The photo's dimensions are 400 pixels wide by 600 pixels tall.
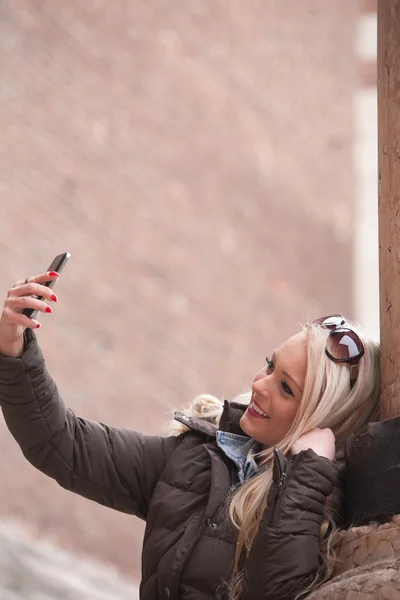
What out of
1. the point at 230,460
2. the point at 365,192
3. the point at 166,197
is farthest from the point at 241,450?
the point at 365,192

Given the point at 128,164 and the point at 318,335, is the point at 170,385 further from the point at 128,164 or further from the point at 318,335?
the point at 318,335

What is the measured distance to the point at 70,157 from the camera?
4727mm

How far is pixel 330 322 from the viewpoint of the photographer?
188 cm

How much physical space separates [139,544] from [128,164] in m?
2.02

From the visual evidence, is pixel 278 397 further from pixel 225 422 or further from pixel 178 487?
pixel 178 487

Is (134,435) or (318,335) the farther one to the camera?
(134,435)

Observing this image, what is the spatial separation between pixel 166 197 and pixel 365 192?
1.23 m

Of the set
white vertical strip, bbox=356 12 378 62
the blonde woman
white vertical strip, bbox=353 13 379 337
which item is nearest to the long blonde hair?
the blonde woman

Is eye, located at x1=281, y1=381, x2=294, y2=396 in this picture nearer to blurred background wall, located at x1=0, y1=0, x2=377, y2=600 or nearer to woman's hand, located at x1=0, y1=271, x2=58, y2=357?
woman's hand, located at x1=0, y1=271, x2=58, y2=357

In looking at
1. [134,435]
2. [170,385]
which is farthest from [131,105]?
[134,435]

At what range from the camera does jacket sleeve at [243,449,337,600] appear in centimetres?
152

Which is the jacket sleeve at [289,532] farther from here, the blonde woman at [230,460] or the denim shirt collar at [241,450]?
the denim shirt collar at [241,450]

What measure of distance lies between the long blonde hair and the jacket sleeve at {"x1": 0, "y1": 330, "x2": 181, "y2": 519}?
28 centimetres

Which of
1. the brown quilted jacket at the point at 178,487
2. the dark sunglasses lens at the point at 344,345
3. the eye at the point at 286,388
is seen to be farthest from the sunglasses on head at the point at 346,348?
the brown quilted jacket at the point at 178,487
